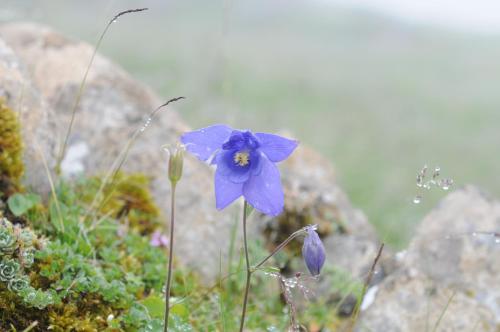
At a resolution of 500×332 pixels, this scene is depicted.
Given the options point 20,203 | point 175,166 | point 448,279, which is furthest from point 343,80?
point 175,166

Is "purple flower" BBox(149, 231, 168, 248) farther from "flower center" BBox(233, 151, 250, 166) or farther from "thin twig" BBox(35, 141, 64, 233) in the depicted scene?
"flower center" BBox(233, 151, 250, 166)

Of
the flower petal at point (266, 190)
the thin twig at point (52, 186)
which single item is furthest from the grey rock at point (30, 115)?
the flower petal at point (266, 190)

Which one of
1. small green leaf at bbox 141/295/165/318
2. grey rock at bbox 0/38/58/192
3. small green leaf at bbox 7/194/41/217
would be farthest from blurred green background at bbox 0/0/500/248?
small green leaf at bbox 141/295/165/318

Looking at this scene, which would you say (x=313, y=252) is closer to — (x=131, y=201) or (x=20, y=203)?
(x=20, y=203)

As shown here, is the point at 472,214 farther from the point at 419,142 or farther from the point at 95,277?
the point at 419,142

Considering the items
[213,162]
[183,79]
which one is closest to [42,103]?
[213,162]

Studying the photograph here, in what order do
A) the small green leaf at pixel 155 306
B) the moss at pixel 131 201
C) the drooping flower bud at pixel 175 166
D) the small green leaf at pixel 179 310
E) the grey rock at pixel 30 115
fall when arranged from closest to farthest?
1. the drooping flower bud at pixel 175 166
2. the small green leaf at pixel 155 306
3. the small green leaf at pixel 179 310
4. the grey rock at pixel 30 115
5. the moss at pixel 131 201

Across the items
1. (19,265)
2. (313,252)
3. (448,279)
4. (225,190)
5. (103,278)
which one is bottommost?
(448,279)

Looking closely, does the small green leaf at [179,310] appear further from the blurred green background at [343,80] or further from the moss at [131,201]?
the blurred green background at [343,80]
